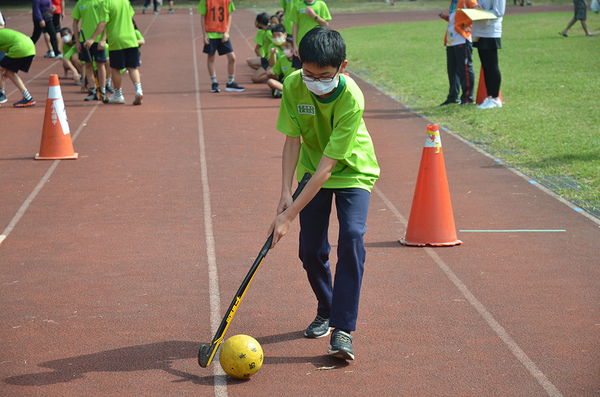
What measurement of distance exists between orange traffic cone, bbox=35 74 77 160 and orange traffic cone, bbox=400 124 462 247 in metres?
4.77

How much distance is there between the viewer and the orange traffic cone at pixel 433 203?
5.28m

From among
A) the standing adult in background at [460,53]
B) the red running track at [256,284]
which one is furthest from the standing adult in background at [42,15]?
the standing adult in background at [460,53]

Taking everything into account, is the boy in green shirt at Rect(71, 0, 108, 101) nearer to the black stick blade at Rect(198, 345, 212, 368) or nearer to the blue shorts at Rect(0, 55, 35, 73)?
the blue shorts at Rect(0, 55, 35, 73)

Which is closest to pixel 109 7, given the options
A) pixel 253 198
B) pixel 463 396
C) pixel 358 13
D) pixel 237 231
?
pixel 253 198

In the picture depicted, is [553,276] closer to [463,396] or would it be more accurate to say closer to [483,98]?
[463,396]

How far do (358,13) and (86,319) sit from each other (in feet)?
108

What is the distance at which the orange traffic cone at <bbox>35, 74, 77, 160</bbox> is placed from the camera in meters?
8.20

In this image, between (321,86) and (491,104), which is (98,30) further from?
(321,86)

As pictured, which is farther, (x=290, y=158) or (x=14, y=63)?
(x=14, y=63)

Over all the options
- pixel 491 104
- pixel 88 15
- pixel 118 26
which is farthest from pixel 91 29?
pixel 491 104

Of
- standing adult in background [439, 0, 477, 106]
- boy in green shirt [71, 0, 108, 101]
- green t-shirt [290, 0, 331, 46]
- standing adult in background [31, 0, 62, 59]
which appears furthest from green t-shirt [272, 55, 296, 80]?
standing adult in background [31, 0, 62, 59]

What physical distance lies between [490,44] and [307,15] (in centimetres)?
314

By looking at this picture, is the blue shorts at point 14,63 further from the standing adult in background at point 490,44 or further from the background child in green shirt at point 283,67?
the standing adult in background at point 490,44

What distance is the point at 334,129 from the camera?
11.1 ft
